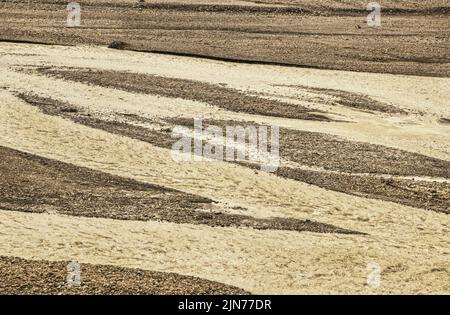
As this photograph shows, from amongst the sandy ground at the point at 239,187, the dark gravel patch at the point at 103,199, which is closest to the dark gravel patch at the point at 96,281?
the sandy ground at the point at 239,187

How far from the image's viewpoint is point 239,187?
15656 millimetres

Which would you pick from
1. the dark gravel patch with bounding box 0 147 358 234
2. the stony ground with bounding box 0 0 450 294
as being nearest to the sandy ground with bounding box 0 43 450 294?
the stony ground with bounding box 0 0 450 294

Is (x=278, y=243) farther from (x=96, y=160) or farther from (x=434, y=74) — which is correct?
(x=434, y=74)

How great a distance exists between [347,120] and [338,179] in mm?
3701

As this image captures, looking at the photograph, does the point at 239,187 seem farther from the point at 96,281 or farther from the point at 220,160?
the point at 96,281

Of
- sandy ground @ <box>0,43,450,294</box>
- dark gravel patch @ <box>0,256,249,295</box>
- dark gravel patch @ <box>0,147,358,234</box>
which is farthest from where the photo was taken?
dark gravel patch @ <box>0,147,358,234</box>

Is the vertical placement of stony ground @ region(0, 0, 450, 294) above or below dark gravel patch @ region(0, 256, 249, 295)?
above

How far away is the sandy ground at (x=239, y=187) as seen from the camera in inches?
499

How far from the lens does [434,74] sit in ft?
78.5

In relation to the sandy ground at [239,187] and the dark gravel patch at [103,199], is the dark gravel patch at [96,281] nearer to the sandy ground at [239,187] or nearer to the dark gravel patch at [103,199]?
the sandy ground at [239,187]

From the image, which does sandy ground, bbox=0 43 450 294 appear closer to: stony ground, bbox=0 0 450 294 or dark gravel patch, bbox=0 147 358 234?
stony ground, bbox=0 0 450 294

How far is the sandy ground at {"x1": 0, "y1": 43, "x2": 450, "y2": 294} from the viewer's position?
12.7 m

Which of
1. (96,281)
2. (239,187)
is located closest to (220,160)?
(239,187)

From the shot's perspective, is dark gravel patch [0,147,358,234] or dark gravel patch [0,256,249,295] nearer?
dark gravel patch [0,256,249,295]
